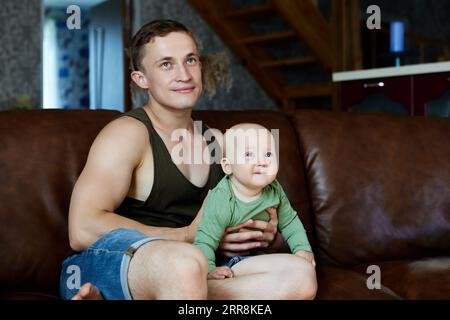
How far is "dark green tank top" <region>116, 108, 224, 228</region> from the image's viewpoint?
1.73 metres

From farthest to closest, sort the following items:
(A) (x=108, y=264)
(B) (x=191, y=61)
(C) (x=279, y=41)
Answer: (C) (x=279, y=41) → (B) (x=191, y=61) → (A) (x=108, y=264)

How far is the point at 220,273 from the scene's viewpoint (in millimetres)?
1523

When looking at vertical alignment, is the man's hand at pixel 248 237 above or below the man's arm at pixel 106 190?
below

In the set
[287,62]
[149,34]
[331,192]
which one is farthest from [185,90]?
[287,62]

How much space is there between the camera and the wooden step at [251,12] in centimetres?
520

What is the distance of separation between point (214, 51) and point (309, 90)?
103 centimetres

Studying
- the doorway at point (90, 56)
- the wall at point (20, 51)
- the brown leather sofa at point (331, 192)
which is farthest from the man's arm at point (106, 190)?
the doorway at point (90, 56)

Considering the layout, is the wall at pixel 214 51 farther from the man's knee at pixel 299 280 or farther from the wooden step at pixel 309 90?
the man's knee at pixel 299 280

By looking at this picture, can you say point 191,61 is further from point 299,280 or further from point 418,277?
point 418,277

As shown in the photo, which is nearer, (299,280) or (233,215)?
(299,280)

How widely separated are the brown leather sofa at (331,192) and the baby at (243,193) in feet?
0.90

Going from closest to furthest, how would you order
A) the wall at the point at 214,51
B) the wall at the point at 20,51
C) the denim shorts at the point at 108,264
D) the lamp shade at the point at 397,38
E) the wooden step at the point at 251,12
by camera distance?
the denim shorts at the point at 108,264 < the lamp shade at the point at 397,38 < the wall at the point at 20,51 < the wooden step at the point at 251,12 < the wall at the point at 214,51

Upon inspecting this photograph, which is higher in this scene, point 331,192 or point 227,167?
point 227,167
